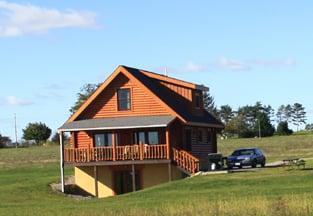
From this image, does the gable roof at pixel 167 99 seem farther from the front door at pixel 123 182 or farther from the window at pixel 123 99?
the front door at pixel 123 182

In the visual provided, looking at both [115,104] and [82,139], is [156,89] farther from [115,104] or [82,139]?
[82,139]

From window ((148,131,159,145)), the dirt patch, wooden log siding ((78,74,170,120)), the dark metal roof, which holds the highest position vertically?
wooden log siding ((78,74,170,120))

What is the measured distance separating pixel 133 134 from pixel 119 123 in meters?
1.96

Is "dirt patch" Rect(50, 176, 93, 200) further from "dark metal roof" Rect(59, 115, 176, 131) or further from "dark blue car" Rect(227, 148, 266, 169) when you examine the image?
"dark blue car" Rect(227, 148, 266, 169)

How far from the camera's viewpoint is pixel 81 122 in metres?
50.4

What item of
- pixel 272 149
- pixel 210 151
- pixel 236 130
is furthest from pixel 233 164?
pixel 236 130

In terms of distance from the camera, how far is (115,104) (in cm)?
5031

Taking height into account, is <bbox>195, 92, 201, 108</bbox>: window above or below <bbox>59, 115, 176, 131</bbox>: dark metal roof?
above

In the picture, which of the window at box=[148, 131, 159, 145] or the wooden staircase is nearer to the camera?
the wooden staircase

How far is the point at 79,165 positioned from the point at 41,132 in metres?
Result: 100

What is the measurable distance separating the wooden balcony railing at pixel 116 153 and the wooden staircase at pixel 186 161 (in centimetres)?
76

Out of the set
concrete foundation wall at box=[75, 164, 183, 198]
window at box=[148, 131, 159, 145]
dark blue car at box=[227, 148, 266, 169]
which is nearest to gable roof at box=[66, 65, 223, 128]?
window at box=[148, 131, 159, 145]

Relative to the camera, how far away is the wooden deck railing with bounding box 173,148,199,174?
46594 millimetres

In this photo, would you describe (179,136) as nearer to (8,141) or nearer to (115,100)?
(115,100)
